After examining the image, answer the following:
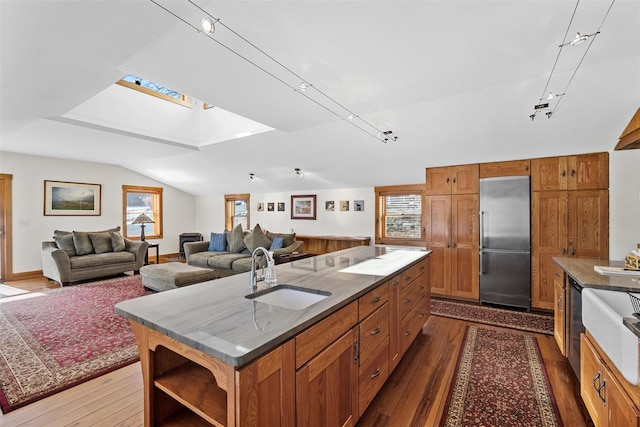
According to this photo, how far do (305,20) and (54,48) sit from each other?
6.42 feet

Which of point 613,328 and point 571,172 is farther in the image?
point 571,172

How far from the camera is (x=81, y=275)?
5.36 metres

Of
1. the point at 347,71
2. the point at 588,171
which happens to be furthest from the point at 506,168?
the point at 347,71

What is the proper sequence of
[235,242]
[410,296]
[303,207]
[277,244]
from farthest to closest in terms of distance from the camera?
[303,207] < [235,242] < [277,244] < [410,296]

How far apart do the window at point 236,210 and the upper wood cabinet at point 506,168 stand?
606cm

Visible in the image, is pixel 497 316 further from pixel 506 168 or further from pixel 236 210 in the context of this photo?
pixel 236 210

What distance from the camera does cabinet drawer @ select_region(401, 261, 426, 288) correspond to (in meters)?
2.61

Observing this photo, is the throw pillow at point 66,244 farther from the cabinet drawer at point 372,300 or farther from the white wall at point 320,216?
the cabinet drawer at point 372,300

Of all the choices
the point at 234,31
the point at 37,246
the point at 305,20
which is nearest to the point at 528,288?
the point at 305,20

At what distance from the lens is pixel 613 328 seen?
1.47 metres

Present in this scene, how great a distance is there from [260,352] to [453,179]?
442 centimetres

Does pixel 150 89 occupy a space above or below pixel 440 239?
above

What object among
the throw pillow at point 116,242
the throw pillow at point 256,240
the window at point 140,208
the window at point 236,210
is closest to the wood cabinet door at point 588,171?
the throw pillow at point 256,240

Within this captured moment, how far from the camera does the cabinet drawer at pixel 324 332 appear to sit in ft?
4.13
